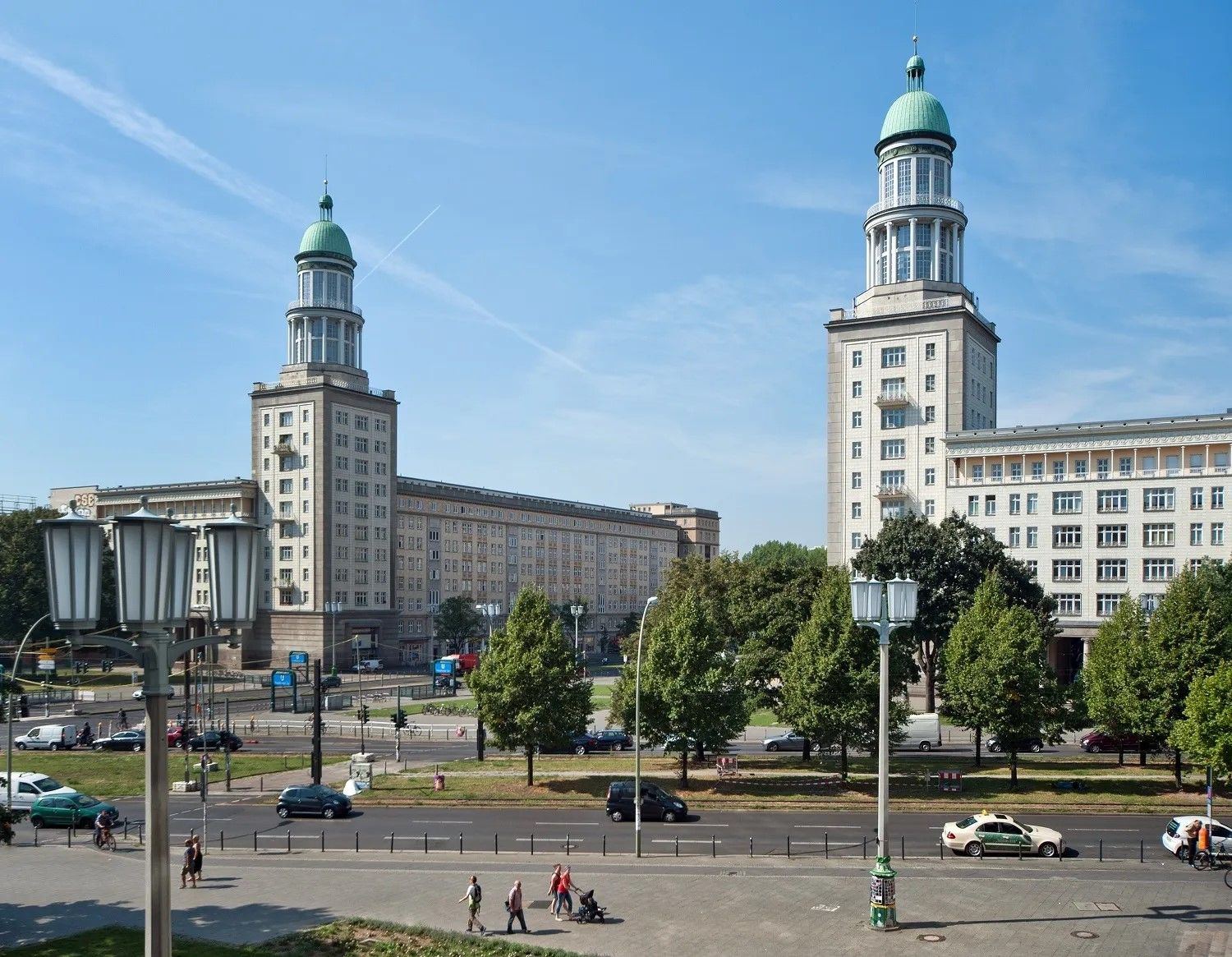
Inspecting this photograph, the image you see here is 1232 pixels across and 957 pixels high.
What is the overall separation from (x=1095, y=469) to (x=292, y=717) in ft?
225

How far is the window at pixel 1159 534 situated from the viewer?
7906 cm

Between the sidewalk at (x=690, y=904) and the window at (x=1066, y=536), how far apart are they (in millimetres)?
52760

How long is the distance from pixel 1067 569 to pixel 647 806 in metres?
53.8

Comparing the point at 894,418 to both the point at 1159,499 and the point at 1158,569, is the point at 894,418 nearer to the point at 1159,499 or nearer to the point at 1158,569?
the point at 1159,499

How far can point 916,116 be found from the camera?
90.2 meters

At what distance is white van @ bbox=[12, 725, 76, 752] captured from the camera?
65.1m

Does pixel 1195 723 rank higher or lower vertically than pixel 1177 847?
higher

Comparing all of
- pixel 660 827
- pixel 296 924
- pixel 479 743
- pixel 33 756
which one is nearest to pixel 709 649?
pixel 660 827

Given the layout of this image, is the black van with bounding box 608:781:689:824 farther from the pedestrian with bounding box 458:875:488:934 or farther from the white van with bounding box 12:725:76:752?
the white van with bounding box 12:725:76:752

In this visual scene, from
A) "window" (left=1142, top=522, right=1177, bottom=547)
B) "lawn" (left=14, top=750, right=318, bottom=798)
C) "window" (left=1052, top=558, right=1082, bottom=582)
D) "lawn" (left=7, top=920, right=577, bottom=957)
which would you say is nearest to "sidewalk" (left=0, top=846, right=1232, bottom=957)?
"lawn" (left=7, top=920, right=577, bottom=957)

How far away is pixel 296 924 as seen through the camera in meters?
26.5

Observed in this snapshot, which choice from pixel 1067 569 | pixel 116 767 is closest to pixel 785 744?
pixel 1067 569

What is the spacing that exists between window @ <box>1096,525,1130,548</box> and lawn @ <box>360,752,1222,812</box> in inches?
A: 1174

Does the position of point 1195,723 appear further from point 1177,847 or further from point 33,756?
point 33,756
